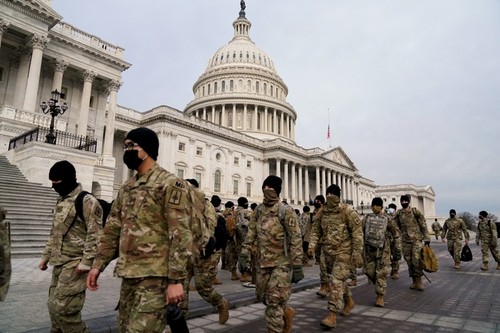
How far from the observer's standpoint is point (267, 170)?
5853cm

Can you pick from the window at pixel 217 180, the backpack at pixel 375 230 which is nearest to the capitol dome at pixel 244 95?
the window at pixel 217 180

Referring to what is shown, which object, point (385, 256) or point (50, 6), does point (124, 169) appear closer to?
point (50, 6)

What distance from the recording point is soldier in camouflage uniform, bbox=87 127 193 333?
8.88ft

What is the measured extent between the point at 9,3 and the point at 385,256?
93.4 ft

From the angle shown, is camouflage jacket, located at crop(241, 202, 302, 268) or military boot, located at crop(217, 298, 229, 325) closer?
camouflage jacket, located at crop(241, 202, 302, 268)

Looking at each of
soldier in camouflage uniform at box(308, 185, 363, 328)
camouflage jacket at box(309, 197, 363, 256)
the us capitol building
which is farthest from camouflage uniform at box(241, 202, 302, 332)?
the us capitol building

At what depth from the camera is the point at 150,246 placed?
2.88 m

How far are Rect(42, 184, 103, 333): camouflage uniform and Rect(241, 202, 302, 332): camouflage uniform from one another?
7.83ft

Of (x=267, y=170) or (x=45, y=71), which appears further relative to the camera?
(x=267, y=170)

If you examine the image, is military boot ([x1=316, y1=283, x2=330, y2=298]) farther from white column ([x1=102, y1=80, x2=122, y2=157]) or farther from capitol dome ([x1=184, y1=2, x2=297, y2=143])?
capitol dome ([x1=184, y1=2, x2=297, y2=143])

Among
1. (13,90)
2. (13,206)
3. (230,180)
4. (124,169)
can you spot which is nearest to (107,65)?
(13,90)

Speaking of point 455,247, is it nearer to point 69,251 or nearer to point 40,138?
point 69,251

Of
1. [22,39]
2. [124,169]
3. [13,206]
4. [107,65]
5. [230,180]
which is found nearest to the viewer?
[13,206]

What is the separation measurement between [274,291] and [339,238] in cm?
228
